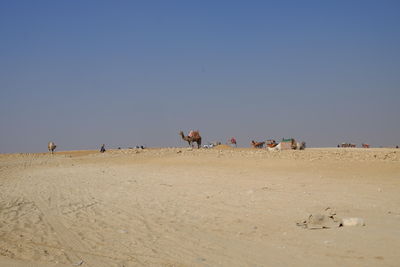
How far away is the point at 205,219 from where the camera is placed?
25.3 ft

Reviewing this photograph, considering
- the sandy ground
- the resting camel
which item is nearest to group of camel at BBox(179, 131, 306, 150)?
the resting camel

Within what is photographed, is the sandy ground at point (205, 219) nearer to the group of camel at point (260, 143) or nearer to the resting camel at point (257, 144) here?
the group of camel at point (260, 143)

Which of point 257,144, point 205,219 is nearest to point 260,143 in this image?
point 257,144

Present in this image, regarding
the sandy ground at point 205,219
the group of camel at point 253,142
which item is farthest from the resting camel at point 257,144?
the sandy ground at point 205,219

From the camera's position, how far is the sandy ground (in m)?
5.24

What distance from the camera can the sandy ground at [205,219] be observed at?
524cm

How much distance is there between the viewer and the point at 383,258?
493cm

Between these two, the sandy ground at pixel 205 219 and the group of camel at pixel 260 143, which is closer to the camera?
the sandy ground at pixel 205 219

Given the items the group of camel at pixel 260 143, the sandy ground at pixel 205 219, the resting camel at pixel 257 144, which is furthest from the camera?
the resting camel at pixel 257 144

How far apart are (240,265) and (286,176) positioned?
9.72 metres

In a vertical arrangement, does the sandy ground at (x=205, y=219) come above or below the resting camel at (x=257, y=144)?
below

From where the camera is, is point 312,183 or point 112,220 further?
point 312,183

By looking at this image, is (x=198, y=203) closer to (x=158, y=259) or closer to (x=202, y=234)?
(x=202, y=234)

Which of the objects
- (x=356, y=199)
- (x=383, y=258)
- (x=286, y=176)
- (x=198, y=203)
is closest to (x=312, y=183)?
(x=286, y=176)
